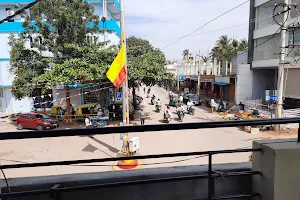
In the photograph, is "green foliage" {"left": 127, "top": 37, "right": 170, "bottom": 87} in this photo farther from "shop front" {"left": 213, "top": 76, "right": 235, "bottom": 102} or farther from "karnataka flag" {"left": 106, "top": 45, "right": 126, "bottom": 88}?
"shop front" {"left": 213, "top": 76, "right": 235, "bottom": 102}

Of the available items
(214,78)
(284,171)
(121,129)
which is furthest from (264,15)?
(121,129)

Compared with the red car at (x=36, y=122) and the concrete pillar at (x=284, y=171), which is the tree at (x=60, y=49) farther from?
the concrete pillar at (x=284, y=171)

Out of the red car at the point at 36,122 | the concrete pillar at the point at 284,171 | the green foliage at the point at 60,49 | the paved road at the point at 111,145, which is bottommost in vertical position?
the paved road at the point at 111,145

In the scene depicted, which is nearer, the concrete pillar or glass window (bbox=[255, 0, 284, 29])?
the concrete pillar

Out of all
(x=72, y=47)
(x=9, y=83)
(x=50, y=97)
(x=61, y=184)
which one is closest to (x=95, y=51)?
(x=72, y=47)

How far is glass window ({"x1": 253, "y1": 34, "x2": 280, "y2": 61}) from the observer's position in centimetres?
1853

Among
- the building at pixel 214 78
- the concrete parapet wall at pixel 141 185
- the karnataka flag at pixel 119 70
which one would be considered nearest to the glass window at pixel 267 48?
the building at pixel 214 78

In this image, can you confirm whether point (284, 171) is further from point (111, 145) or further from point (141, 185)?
point (111, 145)

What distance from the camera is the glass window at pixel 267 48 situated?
730 inches

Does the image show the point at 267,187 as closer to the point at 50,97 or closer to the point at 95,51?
the point at 95,51

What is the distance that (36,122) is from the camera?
14688mm

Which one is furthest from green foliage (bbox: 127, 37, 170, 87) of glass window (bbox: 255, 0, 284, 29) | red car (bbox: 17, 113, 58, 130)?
glass window (bbox: 255, 0, 284, 29)

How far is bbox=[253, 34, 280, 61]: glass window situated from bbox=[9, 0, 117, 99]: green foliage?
526 inches

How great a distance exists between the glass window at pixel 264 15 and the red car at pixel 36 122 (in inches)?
766
